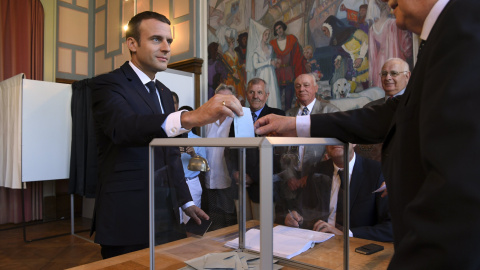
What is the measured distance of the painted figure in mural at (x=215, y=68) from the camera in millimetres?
4316

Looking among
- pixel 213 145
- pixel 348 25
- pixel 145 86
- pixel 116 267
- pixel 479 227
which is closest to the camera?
pixel 479 227

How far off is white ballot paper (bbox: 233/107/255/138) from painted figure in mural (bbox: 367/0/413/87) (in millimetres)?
2325

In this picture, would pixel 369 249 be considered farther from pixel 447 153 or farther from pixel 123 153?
pixel 123 153

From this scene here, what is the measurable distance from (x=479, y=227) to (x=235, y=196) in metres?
0.57

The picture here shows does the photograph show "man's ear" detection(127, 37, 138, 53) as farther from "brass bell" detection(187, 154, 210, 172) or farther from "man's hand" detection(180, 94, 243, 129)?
"brass bell" detection(187, 154, 210, 172)

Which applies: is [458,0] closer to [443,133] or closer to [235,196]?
[443,133]

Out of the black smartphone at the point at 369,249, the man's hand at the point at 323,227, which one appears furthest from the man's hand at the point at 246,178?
the black smartphone at the point at 369,249

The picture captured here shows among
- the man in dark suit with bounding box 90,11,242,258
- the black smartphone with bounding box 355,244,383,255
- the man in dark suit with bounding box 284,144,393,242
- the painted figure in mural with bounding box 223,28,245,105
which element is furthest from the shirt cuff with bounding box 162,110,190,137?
the painted figure in mural with bounding box 223,28,245,105

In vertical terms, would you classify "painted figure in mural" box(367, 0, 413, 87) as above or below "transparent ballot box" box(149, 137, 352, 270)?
above

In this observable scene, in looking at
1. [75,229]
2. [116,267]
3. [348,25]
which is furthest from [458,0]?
[75,229]

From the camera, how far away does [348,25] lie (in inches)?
128

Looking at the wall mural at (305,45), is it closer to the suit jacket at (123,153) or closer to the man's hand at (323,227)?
the suit jacket at (123,153)

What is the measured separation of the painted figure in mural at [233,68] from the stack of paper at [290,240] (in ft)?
10.3

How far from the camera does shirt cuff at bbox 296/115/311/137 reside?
1.14 m
